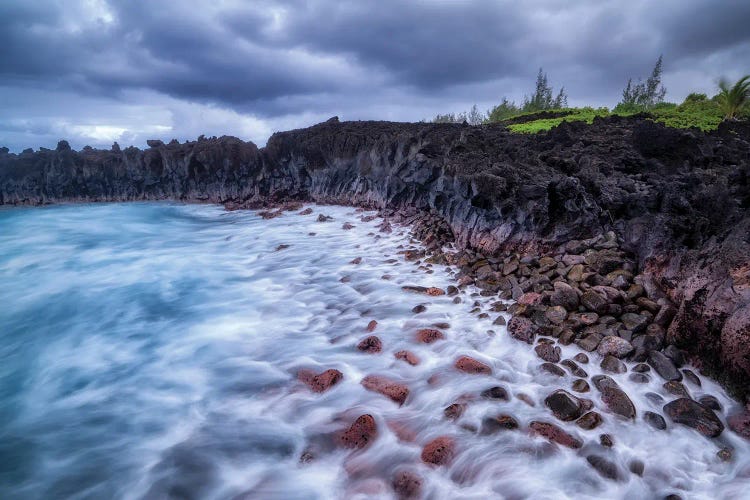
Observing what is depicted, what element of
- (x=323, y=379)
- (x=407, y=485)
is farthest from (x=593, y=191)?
(x=407, y=485)

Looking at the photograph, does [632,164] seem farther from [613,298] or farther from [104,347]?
[104,347]

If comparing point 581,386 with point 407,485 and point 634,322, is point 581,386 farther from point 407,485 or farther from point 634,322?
point 407,485

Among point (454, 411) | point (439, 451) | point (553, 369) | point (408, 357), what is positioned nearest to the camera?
point (439, 451)

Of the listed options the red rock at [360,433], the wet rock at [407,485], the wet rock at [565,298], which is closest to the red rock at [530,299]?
the wet rock at [565,298]

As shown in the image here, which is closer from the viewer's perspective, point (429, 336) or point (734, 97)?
point (429, 336)

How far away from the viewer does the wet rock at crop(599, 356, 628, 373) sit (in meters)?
4.25

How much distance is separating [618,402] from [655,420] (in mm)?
312

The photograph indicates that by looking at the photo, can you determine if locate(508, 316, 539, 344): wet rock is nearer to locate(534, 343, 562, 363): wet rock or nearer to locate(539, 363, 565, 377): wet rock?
locate(534, 343, 562, 363): wet rock

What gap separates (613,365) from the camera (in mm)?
4273

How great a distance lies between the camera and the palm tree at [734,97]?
58.2 feet

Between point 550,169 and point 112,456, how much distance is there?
361 inches

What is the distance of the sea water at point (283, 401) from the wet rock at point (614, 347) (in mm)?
246

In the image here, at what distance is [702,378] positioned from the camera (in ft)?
13.2

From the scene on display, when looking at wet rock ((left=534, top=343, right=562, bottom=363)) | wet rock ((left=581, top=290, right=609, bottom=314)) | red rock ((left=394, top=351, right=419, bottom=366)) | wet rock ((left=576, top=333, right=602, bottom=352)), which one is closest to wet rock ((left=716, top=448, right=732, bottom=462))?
wet rock ((left=576, top=333, right=602, bottom=352))
